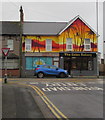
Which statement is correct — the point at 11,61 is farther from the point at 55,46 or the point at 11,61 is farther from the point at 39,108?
the point at 39,108

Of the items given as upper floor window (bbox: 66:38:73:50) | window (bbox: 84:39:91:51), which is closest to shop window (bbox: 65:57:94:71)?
window (bbox: 84:39:91:51)

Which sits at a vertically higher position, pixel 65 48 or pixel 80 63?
pixel 65 48

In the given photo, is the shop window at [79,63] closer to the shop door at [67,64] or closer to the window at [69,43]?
the shop door at [67,64]

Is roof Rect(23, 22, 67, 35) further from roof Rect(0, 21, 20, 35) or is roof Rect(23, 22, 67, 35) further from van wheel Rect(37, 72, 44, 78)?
van wheel Rect(37, 72, 44, 78)

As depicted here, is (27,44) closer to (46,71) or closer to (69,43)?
(69,43)

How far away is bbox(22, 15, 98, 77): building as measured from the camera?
125ft

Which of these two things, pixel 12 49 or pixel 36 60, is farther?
pixel 12 49

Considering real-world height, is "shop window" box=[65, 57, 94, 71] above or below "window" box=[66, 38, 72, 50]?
below

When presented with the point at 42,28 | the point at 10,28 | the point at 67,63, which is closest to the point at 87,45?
the point at 67,63

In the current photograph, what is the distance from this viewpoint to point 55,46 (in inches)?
1521

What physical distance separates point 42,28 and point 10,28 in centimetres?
550

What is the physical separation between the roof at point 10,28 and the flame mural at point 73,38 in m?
2.13

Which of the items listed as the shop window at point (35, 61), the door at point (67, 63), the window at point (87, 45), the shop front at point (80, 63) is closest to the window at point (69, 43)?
the shop front at point (80, 63)

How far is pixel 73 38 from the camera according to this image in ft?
127
